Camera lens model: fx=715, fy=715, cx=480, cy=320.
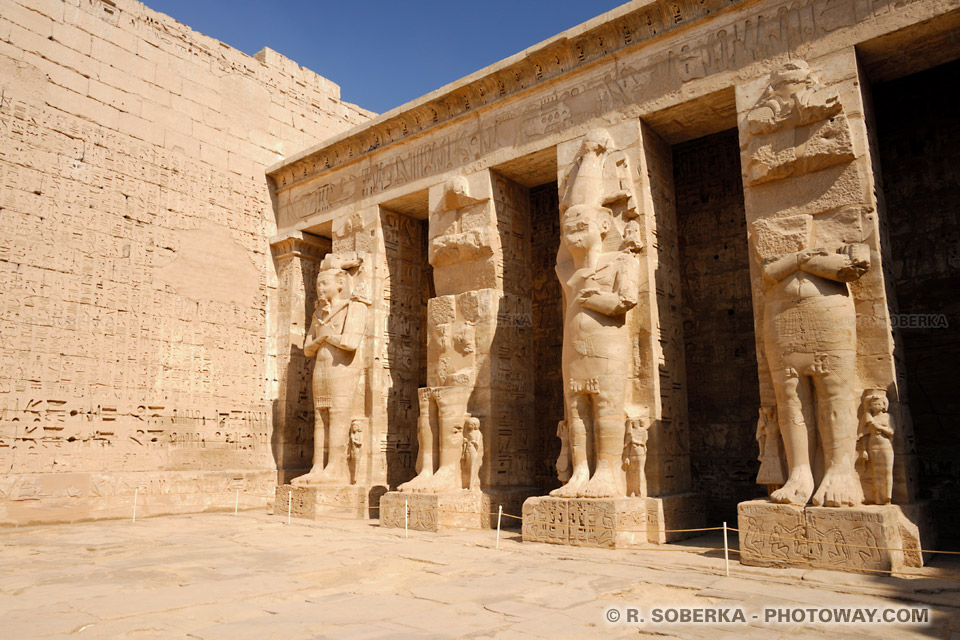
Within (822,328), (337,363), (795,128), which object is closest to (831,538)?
(822,328)

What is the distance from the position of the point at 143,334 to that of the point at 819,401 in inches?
337

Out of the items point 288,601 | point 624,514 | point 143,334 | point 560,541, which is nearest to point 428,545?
point 560,541

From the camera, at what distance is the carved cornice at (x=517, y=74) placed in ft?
25.2

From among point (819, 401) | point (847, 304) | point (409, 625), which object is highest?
point (847, 304)

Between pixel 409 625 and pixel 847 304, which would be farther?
pixel 847 304

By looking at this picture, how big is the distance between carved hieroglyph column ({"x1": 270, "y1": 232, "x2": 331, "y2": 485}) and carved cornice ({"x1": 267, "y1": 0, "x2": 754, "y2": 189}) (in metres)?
1.30

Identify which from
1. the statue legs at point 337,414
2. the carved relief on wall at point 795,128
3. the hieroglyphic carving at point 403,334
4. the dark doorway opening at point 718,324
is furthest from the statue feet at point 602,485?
the statue legs at point 337,414

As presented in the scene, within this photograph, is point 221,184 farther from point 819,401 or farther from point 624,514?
point 819,401

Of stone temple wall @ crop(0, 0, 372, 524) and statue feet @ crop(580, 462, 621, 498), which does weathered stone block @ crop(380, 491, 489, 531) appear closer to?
statue feet @ crop(580, 462, 621, 498)

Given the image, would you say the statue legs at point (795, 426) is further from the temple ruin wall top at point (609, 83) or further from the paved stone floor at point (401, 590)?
the temple ruin wall top at point (609, 83)

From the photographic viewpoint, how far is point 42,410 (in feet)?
29.2

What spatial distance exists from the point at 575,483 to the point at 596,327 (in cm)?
159

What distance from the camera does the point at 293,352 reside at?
38.0 feet

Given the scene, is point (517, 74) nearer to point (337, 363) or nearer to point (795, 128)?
point (795, 128)
